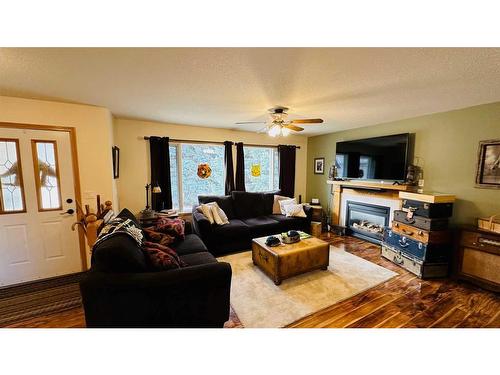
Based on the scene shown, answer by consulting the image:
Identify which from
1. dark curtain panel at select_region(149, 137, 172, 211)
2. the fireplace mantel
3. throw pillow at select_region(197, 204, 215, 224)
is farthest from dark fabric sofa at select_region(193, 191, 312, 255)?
the fireplace mantel

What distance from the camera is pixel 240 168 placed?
4199 mm

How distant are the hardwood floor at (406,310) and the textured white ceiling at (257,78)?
2165 millimetres

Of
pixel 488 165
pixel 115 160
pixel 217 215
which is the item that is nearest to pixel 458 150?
pixel 488 165

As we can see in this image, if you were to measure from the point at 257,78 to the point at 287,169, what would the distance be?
3.26 meters

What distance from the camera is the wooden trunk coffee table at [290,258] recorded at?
226 centimetres

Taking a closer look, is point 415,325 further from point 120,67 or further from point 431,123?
point 120,67

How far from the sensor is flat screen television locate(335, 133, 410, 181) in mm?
3103

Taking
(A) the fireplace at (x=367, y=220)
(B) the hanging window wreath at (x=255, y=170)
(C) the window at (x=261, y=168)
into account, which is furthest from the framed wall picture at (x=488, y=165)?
(B) the hanging window wreath at (x=255, y=170)

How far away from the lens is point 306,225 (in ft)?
12.6
